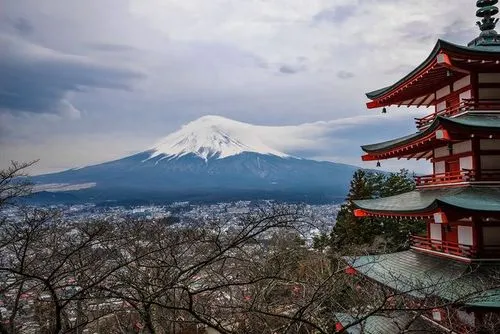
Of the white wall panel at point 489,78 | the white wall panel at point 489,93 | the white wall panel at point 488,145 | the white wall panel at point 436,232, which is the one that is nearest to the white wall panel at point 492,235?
the white wall panel at point 436,232

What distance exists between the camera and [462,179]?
8.99 meters

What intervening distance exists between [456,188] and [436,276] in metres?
1.89

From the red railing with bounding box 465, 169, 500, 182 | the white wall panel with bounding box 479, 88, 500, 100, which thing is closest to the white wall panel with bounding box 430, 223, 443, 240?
the red railing with bounding box 465, 169, 500, 182

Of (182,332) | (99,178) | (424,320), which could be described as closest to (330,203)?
(182,332)

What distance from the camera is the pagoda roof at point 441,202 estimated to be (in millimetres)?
7770

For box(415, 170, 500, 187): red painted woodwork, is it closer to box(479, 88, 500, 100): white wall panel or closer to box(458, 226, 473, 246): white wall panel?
box(458, 226, 473, 246): white wall panel

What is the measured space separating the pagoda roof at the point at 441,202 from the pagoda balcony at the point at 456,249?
0.96 m

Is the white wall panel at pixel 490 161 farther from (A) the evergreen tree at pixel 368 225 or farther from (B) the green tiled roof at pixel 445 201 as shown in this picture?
(A) the evergreen tree at pixel 368 225

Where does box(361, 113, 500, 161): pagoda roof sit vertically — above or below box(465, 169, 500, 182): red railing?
above

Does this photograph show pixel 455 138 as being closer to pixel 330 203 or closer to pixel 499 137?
pixel 499 137

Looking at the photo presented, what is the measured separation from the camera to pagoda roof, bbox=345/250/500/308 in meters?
7.00

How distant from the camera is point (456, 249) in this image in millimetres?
8781

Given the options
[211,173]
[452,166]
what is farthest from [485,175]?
[211,173]

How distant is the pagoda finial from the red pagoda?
0.02 meters
